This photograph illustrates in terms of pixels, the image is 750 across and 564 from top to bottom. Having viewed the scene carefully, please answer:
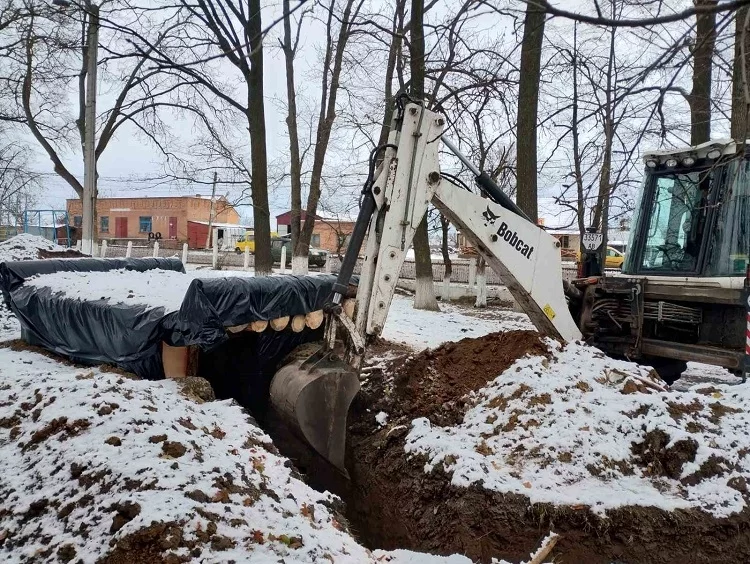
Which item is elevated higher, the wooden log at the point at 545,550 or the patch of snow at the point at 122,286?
the patch of snow at the point at 122,286

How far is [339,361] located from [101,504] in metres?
2.31

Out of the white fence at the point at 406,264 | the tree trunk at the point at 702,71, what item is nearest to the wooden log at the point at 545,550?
the tree trunk at the point at 702,71

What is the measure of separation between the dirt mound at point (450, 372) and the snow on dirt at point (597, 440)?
242 mm

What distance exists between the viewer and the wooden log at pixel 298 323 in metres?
6.05

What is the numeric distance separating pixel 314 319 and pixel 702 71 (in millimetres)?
4303

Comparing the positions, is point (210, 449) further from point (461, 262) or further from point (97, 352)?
point (461, 262)

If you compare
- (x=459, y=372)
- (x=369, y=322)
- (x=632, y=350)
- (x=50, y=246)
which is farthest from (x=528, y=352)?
(x=50, y=246)

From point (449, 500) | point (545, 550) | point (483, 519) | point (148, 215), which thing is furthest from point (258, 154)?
point (148, 215)

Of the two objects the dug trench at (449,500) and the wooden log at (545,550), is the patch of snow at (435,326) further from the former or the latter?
the wooden log at (545,550)

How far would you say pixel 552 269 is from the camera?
568 centimetres

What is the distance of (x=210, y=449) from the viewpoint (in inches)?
135

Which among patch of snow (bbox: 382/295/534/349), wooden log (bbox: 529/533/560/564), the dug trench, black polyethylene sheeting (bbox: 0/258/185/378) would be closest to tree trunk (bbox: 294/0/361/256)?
patch of snow (bbox: 382/295/534/349)

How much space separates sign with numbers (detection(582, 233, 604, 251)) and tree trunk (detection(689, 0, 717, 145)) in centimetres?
173

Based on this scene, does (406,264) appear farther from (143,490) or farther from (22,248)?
(143,490)
